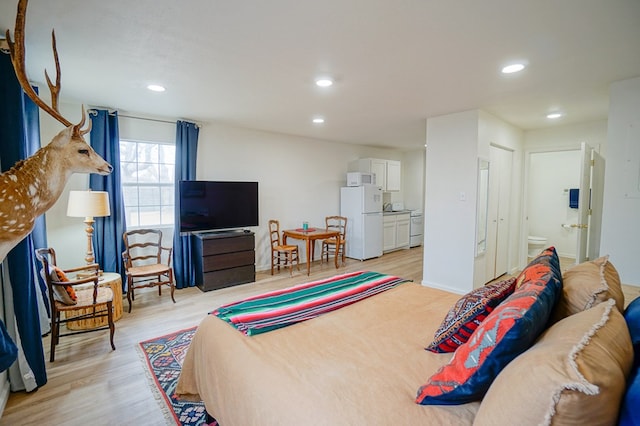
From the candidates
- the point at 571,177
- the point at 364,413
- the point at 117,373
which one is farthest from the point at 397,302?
the point at 571,177

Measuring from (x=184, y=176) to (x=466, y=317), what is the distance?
422cm

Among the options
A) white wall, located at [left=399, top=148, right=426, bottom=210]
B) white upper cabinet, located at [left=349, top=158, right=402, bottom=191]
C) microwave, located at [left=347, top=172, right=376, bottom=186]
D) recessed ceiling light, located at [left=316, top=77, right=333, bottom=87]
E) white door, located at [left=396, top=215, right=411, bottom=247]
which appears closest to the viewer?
recessed ceiling light, located at [left=316, top=77, right=333, bottom=87]

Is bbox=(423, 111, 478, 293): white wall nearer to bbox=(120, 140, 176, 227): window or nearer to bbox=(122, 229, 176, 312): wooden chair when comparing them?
bbox=(122, 229, 176, 312): wooden chair

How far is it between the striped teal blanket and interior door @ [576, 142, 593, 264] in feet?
9.77

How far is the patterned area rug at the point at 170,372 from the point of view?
1.96m

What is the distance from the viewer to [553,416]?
2.12 feet

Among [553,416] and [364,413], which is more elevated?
[553,416]

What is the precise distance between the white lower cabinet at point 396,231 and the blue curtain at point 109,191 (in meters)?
5.00

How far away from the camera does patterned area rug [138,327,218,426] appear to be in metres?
1.96

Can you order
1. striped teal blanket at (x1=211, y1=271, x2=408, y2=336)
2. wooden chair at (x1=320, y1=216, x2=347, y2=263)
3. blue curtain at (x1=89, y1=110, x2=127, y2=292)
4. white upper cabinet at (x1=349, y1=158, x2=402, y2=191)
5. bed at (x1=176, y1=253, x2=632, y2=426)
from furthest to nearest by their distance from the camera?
1. white upper cabinet at (x1=349, y1=158, x2=402, y2=191)
2. wooden chair at (x1=320, y1=216, x2=347, y2=263)
3. blue curtain at (x1=89, y1=110, x2=127, y2=292)
4. striped teal blanket at (x1=211, y1=271, x2=408, y2=336)
5. bed at (x1=176, y1=253, x2=632, y2=426)

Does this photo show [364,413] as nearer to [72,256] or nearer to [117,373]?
[117,373]

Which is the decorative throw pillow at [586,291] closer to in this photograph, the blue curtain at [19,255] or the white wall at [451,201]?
the white wall at [451,201]

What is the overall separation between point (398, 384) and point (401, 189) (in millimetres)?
7451

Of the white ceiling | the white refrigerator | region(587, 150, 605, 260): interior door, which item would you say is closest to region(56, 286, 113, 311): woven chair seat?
the white ceiling
